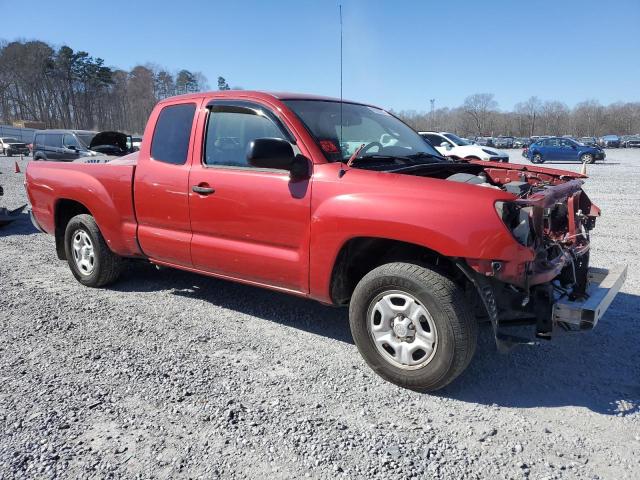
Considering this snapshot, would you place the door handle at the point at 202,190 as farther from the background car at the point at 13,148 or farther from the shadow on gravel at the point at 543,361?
the background car at the point at 13,148

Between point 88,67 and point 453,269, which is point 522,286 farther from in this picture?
point 88,67

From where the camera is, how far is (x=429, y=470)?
244 cm

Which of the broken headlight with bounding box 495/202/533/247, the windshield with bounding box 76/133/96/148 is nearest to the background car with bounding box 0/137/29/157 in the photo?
the windshield with bounding box 76/133/96/148

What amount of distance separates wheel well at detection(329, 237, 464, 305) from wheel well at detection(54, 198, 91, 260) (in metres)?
3.29

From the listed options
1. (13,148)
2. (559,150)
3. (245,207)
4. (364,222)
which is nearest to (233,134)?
(245,207)

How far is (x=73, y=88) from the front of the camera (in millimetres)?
81562

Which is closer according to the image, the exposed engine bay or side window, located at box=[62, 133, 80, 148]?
the exposed engine bay

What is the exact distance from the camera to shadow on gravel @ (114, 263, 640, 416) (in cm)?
313

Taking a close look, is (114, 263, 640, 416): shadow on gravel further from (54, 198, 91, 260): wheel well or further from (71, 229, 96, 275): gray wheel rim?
(54, 198, 91, 260): wheel well

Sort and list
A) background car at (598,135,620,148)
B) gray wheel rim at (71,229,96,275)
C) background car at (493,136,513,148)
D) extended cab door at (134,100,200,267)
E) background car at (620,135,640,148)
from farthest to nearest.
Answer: background car at (493,136,513,148), background car at (598,135,620,148), background car at (620,135,640,148), gray wheel rim at (71,229,96,275), extended cab door at (134,100,200,267)

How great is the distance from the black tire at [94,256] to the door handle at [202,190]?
1.61 meters

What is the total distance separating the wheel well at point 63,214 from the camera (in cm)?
546

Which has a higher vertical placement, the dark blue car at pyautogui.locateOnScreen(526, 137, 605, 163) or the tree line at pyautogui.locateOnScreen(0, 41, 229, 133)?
the tree line at pyautogui.locateOnScreen(0, 41, 229, 133)

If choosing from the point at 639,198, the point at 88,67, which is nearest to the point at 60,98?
the point at 88,67
